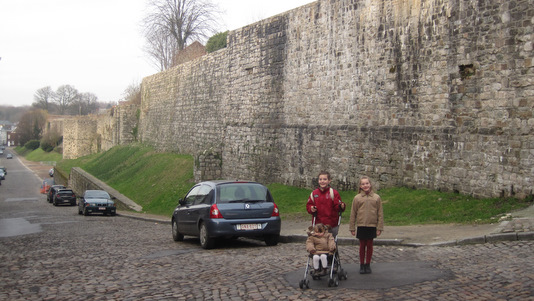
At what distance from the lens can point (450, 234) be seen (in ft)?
32.4

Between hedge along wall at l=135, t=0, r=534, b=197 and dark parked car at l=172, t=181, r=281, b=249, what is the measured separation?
15.0 ft

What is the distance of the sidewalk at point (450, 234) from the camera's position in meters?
8.89

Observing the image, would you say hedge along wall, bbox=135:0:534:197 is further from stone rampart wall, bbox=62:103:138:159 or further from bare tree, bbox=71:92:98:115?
bare tree, bbox=71:92:98:115

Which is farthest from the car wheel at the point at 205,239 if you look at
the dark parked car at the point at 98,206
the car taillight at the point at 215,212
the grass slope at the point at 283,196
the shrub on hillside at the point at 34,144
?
the shrub on hillside at the point at 34,144

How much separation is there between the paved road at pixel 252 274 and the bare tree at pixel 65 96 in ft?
420

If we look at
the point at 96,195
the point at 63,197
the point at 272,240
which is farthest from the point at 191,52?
the point at 272,240

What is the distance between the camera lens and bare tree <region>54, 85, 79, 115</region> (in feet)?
433

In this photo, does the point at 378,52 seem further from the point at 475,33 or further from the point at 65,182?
the point at 65,182

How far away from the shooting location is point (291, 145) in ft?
65.1

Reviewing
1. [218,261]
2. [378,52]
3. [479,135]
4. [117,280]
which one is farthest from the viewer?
[378,52]

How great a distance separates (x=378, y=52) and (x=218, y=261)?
8.30 meters

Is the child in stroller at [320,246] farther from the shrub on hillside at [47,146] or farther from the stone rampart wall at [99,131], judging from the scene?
the shrub on hillside at [47,146]

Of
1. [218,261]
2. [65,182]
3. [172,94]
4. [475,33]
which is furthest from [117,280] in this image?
[65,182]

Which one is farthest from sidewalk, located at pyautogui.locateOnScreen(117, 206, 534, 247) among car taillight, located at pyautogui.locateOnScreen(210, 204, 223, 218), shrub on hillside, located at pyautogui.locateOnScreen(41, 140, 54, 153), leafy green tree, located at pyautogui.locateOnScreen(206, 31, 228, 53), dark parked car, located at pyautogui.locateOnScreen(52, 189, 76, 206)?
shrub on hillside, located at pyautogui.locateOnScreen(41, 140, 54, 153)
